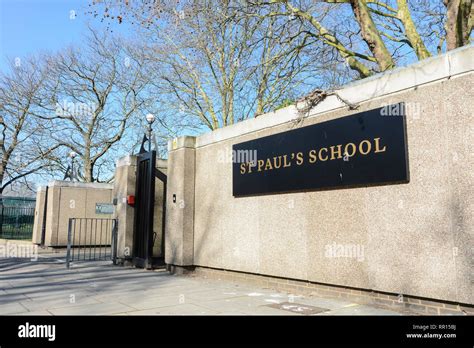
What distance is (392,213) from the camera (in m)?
5.72

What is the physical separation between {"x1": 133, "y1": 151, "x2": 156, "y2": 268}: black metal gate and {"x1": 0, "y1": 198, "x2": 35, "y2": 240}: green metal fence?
1542cm

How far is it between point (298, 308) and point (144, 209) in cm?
720

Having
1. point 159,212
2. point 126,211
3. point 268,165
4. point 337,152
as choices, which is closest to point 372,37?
point 268,165

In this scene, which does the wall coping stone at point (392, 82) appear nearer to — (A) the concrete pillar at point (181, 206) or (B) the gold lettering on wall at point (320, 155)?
(B) the gold lettering on wall at point (320, 155)

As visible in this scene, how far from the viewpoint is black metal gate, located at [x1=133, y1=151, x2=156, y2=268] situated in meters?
11.5

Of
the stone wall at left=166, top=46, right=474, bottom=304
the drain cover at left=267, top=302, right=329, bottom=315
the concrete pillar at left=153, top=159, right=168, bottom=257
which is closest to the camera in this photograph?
the stone wall at left=166, top=46, right=474, bottom=304

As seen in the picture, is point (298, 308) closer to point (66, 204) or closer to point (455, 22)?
point (455, 22)

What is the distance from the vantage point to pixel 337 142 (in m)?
6.59

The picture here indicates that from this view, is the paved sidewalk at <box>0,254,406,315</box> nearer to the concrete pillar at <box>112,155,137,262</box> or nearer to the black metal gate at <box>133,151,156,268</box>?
the black metal gate at <box>133,151,156,268</box>

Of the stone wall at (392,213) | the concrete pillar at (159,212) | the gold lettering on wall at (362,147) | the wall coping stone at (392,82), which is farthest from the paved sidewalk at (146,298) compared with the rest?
the wall coping stone at (392,82)

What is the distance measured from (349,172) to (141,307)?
12.5 feet

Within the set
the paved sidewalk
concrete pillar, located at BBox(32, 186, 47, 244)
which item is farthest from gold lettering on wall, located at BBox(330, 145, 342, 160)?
concrete pillar, located at BBox(32, 186, 47, 244)

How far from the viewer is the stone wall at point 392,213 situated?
5004 mm
